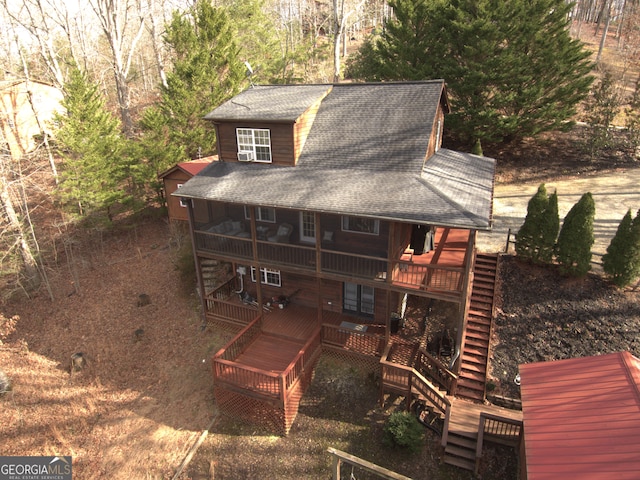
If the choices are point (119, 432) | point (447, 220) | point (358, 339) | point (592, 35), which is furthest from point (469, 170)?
point (592, 35)

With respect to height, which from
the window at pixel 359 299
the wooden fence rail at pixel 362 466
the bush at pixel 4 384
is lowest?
the bush at pixel 4 384

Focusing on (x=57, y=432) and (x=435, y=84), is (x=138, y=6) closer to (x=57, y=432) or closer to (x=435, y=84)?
(x=435, y=84)

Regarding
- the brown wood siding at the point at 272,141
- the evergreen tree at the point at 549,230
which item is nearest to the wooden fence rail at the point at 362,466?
the brown wood siding at the point at 272,141

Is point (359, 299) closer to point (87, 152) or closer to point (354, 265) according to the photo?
point (354, 265)

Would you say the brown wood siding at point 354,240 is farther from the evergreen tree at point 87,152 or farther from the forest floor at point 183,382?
the evergreen tree at point 87,152

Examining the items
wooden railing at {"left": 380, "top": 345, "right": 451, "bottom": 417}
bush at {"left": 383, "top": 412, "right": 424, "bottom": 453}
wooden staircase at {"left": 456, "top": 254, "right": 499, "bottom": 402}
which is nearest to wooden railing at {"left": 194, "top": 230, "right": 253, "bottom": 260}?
wooden railing at {"left": 380, "top": 345, "right": 451, "bottom": 417}

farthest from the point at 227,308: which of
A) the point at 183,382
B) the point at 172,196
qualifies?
the point at 172,196
